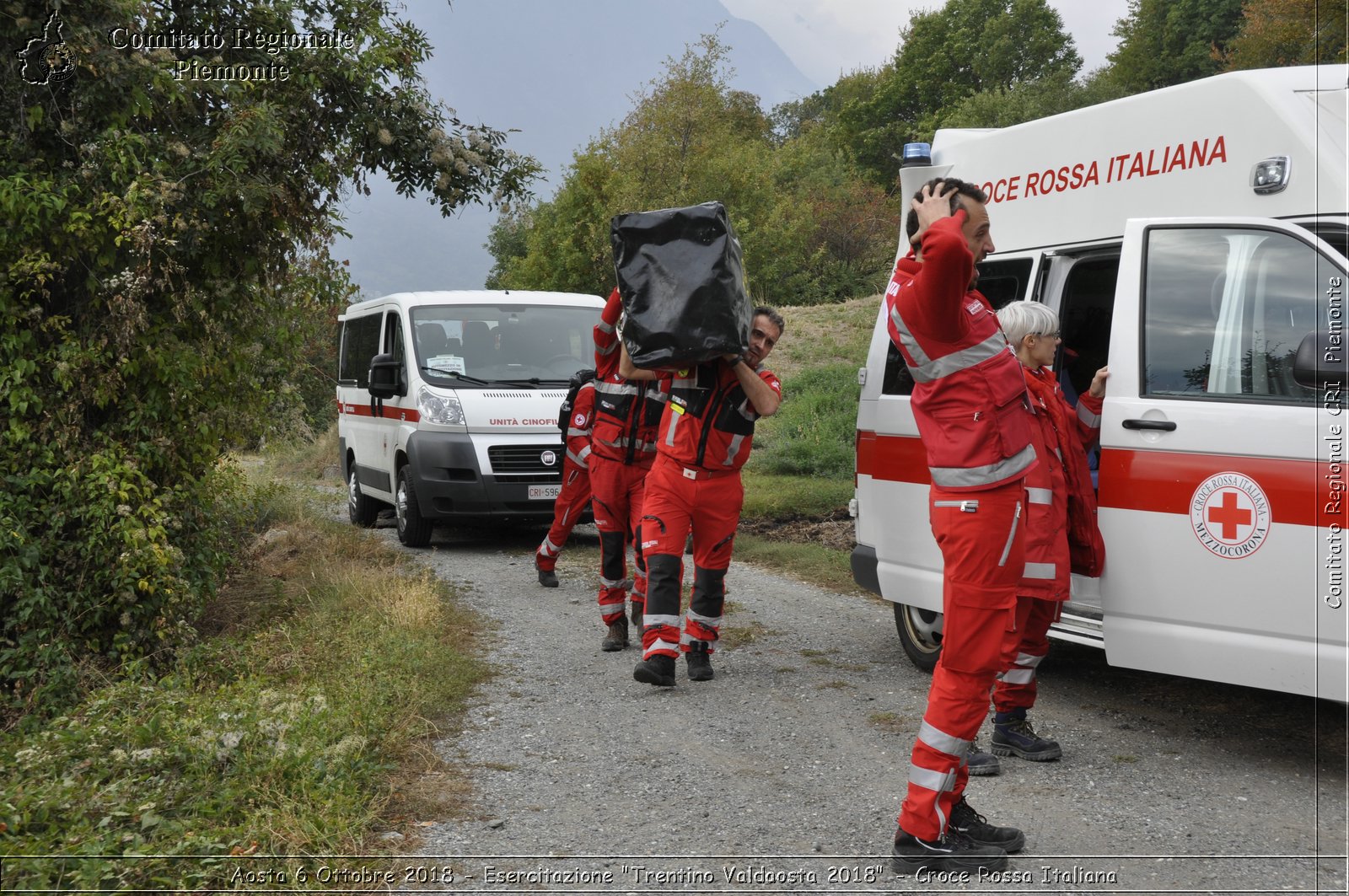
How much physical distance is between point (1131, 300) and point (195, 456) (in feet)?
15.8

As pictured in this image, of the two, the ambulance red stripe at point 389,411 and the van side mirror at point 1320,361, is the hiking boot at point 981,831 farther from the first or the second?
the ambulance red stripe at point 389,411

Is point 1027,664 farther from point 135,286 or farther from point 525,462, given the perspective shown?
point 525,462

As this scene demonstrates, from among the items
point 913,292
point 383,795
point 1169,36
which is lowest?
point 383,795

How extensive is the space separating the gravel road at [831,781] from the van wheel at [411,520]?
3867 mm

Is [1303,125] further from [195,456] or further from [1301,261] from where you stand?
[195,456]

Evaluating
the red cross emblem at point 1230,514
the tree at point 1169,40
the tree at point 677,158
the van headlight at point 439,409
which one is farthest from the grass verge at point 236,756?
the tree at point 1169,40

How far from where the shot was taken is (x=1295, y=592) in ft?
13.8

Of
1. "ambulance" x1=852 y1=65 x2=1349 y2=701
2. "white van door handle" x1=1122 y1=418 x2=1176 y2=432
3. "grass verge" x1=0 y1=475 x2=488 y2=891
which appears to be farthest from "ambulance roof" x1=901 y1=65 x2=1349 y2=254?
"grass verge" x1=0 y1=475 x2=488 y2=891

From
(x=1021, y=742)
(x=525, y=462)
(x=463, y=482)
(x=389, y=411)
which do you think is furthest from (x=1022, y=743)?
(x=389, y=411)

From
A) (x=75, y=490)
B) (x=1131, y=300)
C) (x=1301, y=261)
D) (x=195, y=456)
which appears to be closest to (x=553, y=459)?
(x=195, y=456)

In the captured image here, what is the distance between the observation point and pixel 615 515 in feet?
22.7

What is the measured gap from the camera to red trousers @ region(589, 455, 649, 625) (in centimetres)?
686

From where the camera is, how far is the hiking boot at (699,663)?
6.22 metres

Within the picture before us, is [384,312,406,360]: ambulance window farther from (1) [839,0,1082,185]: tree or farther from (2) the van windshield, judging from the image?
(1) [839,0,1082,185]: tree
